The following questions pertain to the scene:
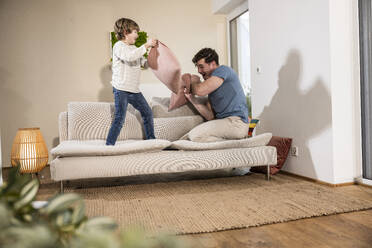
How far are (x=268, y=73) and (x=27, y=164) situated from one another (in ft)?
8.84

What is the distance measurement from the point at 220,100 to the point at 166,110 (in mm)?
663

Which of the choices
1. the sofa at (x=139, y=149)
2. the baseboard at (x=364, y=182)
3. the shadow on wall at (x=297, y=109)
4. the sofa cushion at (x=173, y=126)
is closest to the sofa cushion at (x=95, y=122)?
the sofa at (x=139, y=149)

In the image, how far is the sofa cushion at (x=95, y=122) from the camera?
3.25m

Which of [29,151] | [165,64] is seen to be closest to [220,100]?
[165,64]

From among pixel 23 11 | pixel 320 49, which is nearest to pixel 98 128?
pixel 320 49

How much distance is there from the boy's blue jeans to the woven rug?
1.54 ft

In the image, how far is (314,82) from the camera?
9.68ft

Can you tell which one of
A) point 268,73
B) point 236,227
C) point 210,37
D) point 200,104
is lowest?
point 236,227

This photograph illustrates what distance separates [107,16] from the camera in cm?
489

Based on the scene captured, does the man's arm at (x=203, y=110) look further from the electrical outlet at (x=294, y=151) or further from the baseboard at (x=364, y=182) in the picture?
the baseboard at (x=364, y=182)

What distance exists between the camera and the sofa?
2576 mm

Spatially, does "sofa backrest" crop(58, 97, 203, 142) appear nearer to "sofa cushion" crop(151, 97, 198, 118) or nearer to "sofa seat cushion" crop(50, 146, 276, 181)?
"sofa cushion" crop(151, 97, 198, 118)

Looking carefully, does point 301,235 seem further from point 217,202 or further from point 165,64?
point 165,64

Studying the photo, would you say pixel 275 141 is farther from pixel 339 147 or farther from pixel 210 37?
pixel 210 37
